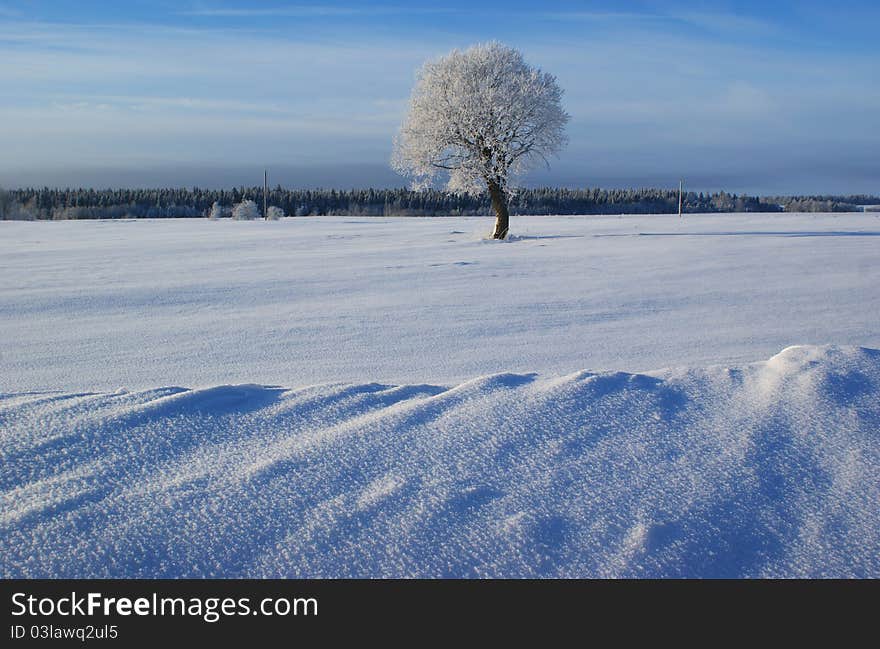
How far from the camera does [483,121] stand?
18.3 m

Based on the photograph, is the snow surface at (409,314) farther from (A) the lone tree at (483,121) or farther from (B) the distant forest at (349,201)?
(B) the distant forest at (349,201)

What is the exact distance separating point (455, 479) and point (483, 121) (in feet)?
57.2

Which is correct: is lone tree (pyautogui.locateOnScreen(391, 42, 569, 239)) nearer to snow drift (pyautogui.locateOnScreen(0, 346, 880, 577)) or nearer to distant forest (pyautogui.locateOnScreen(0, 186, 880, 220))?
snow drift (pyautogui.locateOnScreen(0, 346, 880, 577))

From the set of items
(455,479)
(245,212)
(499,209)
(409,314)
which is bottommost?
(455,479)

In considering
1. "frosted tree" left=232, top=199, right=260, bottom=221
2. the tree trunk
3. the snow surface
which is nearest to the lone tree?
the tree trunk

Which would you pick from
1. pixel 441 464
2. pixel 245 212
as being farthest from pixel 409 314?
pixel 245 212

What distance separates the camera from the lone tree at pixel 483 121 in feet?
59.5

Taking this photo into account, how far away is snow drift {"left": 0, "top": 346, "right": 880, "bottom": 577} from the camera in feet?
5.78

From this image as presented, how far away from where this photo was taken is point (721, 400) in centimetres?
273

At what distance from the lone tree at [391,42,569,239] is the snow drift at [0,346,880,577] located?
1654cm

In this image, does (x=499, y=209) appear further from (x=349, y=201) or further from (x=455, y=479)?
(x=349, y=201)

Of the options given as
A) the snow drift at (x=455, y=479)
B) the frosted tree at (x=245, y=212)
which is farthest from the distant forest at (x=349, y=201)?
the snow drift at (x=455, y=479)

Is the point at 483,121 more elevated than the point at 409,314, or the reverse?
the point at 483,121

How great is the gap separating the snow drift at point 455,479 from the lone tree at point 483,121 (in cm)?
1654
